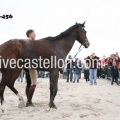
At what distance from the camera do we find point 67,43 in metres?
8.20

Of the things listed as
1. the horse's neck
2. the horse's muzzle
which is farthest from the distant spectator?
the horse's neck

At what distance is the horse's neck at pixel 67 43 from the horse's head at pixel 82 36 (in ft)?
0.51

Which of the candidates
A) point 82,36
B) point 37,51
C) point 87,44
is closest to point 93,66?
point 87,44

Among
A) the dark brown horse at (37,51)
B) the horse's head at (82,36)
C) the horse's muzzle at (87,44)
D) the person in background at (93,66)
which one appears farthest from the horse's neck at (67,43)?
the person in background at (93,66)

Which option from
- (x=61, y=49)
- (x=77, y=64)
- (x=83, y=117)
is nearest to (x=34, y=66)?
(x=61, y=49)

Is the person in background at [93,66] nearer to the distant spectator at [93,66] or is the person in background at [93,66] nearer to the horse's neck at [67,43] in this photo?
the distant spectator at [93,66]

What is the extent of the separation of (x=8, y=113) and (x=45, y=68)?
1.46 meters

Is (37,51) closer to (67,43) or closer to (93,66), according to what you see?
(67,43)

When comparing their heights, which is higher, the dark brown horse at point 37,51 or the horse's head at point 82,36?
the horse's head at point 82,36

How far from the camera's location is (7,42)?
25.2 ft

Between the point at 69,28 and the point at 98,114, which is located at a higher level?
the point at 69,28

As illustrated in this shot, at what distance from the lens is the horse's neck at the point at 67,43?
8109mm

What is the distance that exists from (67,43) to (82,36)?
487mm

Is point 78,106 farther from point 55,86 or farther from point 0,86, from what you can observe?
point 0,86
